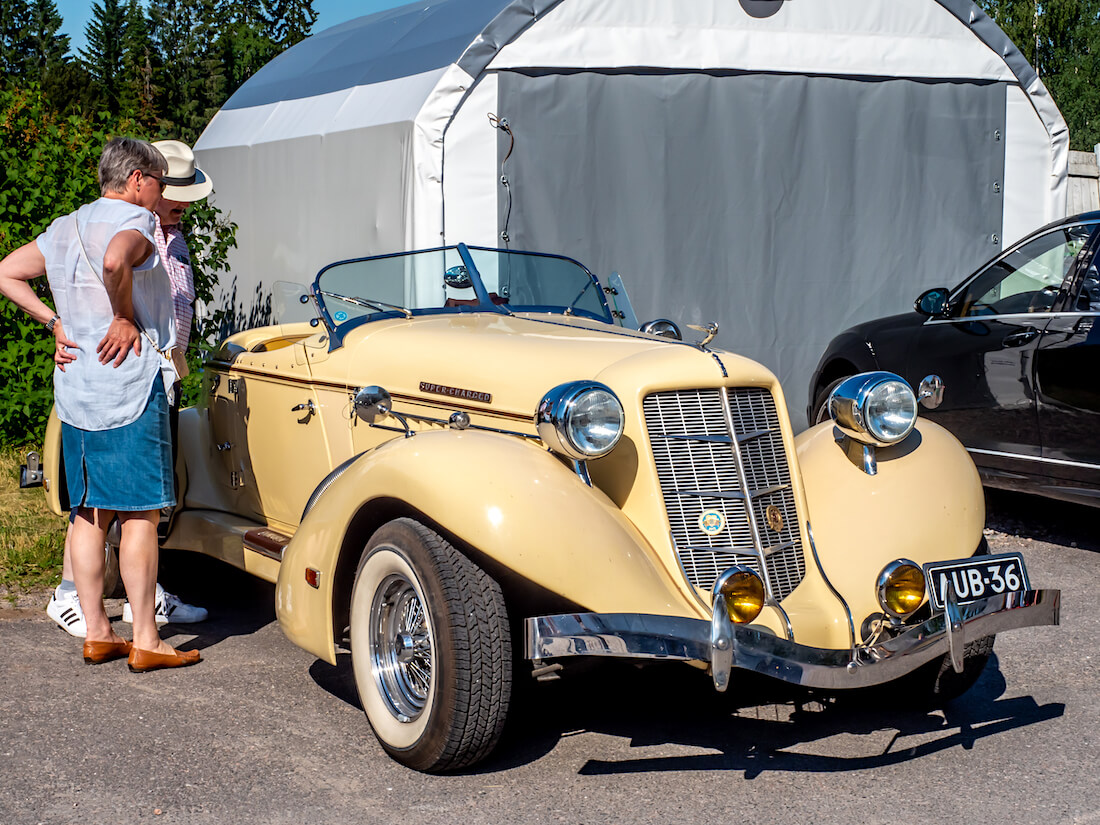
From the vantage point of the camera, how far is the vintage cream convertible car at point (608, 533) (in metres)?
3.28

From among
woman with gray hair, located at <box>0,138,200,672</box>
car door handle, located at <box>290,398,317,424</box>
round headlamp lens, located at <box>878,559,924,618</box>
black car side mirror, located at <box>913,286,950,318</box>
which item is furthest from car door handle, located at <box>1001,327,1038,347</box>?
woman with gray hair, located at <box>0,138,200,672</box>

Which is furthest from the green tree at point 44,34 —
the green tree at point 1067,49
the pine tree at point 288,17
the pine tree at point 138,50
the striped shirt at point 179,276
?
the striped shirt at point 179,276

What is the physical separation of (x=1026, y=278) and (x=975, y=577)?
3.67 m

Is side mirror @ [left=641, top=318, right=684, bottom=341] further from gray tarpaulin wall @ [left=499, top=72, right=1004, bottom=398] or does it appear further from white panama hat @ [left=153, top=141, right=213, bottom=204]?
gray tarpaulin wall @ [left=499, top=72, right=1004, bottom=398]

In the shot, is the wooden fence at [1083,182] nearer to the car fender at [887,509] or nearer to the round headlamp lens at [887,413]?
the car fender at [887,509]

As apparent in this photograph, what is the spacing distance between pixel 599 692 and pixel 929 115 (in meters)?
6.89

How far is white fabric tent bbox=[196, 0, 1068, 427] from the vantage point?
321 inches

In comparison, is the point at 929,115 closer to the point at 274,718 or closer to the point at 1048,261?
the point at 1048,261

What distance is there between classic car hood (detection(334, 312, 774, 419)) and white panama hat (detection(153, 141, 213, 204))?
3.47 ft

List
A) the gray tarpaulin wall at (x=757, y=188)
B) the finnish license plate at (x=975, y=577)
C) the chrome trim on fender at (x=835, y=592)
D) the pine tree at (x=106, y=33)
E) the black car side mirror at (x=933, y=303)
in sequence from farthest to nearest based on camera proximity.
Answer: the pine tree at (x=106, y=33), the gray tarpaulin wall at (x=757, y=188), the black car side mirror at (x=933, y=303), the chrome trim on fender at (x=835, y=592), the finnish license plate at (x=975, y=577)

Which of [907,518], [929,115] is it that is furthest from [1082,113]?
[907,518]

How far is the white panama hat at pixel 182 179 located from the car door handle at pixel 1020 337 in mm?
4215

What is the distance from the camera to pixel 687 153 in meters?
8.98

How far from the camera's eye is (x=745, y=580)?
3414mm
